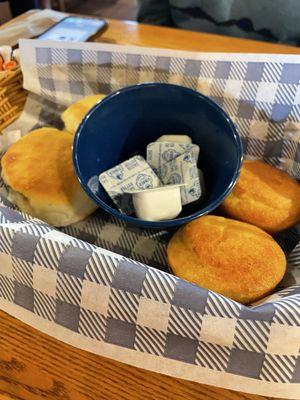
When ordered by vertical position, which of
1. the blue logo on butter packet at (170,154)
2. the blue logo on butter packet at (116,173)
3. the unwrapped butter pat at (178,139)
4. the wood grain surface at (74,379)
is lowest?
the wood grain surface at (74,379)

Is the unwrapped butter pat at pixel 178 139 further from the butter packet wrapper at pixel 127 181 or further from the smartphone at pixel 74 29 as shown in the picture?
the smartphone at pixel 74 29

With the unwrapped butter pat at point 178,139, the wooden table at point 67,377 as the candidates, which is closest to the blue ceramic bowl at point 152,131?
the unwrapped butter pat at point 178,139

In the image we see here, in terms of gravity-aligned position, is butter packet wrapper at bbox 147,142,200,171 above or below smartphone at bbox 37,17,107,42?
below

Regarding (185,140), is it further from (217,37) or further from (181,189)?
(217,37)

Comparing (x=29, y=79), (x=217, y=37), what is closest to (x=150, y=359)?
(x=29, y=79)

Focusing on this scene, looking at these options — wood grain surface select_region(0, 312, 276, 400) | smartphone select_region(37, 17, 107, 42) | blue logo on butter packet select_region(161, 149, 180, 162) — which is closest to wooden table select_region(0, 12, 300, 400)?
wood grain surface select_region(0, 312, 276, 400)

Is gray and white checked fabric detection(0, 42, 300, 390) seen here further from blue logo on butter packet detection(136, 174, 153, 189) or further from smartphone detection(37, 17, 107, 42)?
smartphone detection(37, 17, 107, 42)

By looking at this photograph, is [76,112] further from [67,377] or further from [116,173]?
[67,377]
